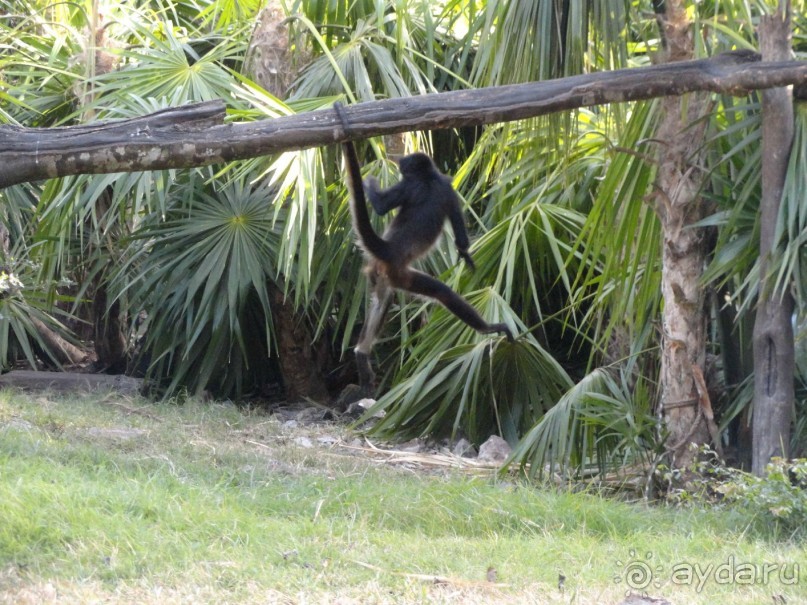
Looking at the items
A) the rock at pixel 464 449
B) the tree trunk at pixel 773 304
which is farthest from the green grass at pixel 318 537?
the rock at pixel 464 449

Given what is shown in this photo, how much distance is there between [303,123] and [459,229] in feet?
6.40

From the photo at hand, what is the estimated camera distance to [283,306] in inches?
388

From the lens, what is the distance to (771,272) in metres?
5.07

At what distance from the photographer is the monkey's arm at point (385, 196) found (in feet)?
20.8

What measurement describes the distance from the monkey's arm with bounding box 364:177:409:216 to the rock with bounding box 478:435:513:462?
77.4 inches

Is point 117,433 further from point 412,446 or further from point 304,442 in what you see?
point 412,446

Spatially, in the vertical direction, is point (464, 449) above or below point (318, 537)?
below

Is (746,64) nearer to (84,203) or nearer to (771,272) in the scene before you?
(771,272)

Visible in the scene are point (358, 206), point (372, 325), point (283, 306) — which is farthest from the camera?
point (283, 306)

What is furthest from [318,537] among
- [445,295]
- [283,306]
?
[283,306]

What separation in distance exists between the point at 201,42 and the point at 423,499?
7.25 metres

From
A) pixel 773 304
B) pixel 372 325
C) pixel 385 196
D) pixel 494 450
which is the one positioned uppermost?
pixel 385 196

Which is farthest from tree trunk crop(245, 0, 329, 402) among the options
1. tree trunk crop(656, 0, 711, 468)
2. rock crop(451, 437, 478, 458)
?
tree trunk crop(656, 0, 711, 468)

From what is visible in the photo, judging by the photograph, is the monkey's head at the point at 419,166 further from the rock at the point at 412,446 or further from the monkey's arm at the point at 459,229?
the rock at the point at 412,446
